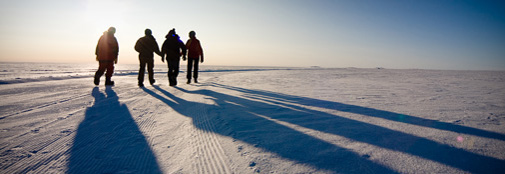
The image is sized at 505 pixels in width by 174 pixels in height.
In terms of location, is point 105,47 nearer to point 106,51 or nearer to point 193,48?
point 106,51

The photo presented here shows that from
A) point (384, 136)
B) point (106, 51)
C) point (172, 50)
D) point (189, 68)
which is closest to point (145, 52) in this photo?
point (172, 50)

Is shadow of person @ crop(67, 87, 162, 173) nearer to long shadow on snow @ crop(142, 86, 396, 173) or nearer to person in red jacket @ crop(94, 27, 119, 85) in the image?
long shadow on snow @ crop(142, 86, 396, 173)

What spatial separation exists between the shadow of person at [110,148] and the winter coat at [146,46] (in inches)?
167

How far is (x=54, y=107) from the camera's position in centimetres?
325

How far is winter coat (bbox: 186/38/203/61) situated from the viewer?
7656mm

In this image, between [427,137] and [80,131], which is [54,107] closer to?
[80,131]

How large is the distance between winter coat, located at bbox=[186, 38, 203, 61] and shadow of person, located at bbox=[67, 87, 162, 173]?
5363 mm

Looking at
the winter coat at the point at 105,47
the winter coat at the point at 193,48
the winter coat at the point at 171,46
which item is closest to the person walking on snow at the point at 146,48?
the winter coat at the point at 171,46

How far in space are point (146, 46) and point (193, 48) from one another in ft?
5.62

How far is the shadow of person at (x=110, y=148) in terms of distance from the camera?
1385 millimetres

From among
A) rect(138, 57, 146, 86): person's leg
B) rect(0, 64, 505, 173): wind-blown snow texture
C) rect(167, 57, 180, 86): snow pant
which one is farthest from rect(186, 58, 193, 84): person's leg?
rect(0, 64, 505, 173): wind-blown snow texture

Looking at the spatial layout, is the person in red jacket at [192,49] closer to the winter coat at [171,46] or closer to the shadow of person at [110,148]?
the winter coat at [171,46]

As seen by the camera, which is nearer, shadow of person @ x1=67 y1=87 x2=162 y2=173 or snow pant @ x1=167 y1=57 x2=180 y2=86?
shadow of person @ x1=67 y1=87 x2=162 y2=173

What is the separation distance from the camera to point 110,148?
1.69 metres
